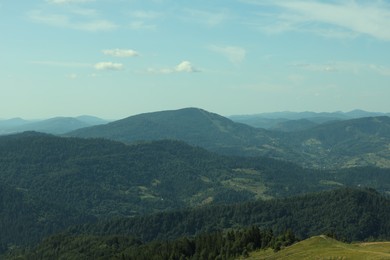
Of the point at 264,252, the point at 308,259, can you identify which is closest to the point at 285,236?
the point at 264,252

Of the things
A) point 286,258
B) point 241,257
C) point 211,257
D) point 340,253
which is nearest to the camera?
point 340,253

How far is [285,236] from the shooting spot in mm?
180125

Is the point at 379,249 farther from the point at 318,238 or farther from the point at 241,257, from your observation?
the point at 241,257

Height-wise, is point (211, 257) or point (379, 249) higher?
point (379, 249)

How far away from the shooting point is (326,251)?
458ft

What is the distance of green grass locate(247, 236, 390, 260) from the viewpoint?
124500 millimetres

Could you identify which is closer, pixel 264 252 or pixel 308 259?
pixel 308 259

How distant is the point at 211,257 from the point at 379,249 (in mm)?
72147

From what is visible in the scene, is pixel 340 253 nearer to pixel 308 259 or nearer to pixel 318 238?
pixel 308 259

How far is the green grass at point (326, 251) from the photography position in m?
124

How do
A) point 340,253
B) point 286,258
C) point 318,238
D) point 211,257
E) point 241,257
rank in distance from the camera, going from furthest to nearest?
point 211,257 → point 241,257 → point 318,238 → point 286,258 → point 340,253

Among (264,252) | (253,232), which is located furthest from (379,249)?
(253,232)

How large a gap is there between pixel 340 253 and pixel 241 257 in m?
54.3

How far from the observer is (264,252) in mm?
174000
